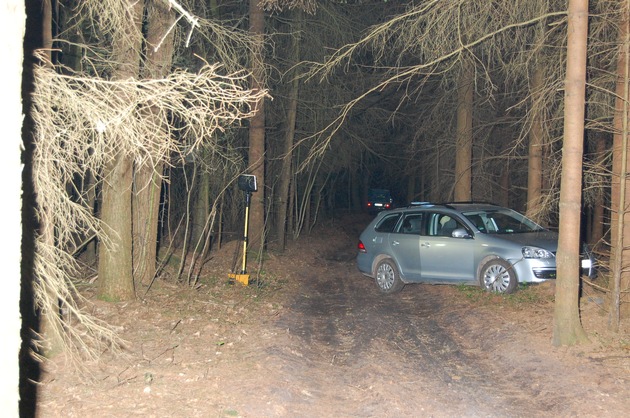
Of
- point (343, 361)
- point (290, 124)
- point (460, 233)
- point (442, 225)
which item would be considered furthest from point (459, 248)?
point (290, 124)

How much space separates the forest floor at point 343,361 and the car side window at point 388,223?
1.94 m

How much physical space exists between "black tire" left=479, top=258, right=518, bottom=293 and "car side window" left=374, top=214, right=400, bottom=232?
2707 millimetres

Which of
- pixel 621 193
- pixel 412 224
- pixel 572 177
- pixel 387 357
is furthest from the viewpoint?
pixel 412 224

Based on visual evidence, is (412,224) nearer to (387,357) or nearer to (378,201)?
(387,357)

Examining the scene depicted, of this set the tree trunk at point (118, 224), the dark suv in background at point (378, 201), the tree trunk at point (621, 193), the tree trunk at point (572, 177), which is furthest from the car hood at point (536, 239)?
the dark suv in background at point (378, 201)

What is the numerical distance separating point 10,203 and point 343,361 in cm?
550

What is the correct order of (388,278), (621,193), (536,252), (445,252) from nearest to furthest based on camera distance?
(621,193), (536,252), (445,252), (388,278)

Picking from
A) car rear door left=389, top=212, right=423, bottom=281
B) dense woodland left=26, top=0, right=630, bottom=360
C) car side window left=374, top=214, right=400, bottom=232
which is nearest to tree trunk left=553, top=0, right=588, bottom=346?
dense woodland left=26, top=0, right=630, bottom=360

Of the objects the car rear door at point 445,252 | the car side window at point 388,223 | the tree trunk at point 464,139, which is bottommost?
the car rear door at point 445,252

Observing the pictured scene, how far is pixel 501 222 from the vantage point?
495 inches

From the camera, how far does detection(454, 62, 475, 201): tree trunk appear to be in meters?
17.4

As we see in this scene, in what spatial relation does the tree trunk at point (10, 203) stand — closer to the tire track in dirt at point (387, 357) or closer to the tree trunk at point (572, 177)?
the tire track in dirt at point (387, 357)

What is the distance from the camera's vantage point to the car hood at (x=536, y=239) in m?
11.3

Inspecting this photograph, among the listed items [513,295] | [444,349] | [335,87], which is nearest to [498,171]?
[335,87]
